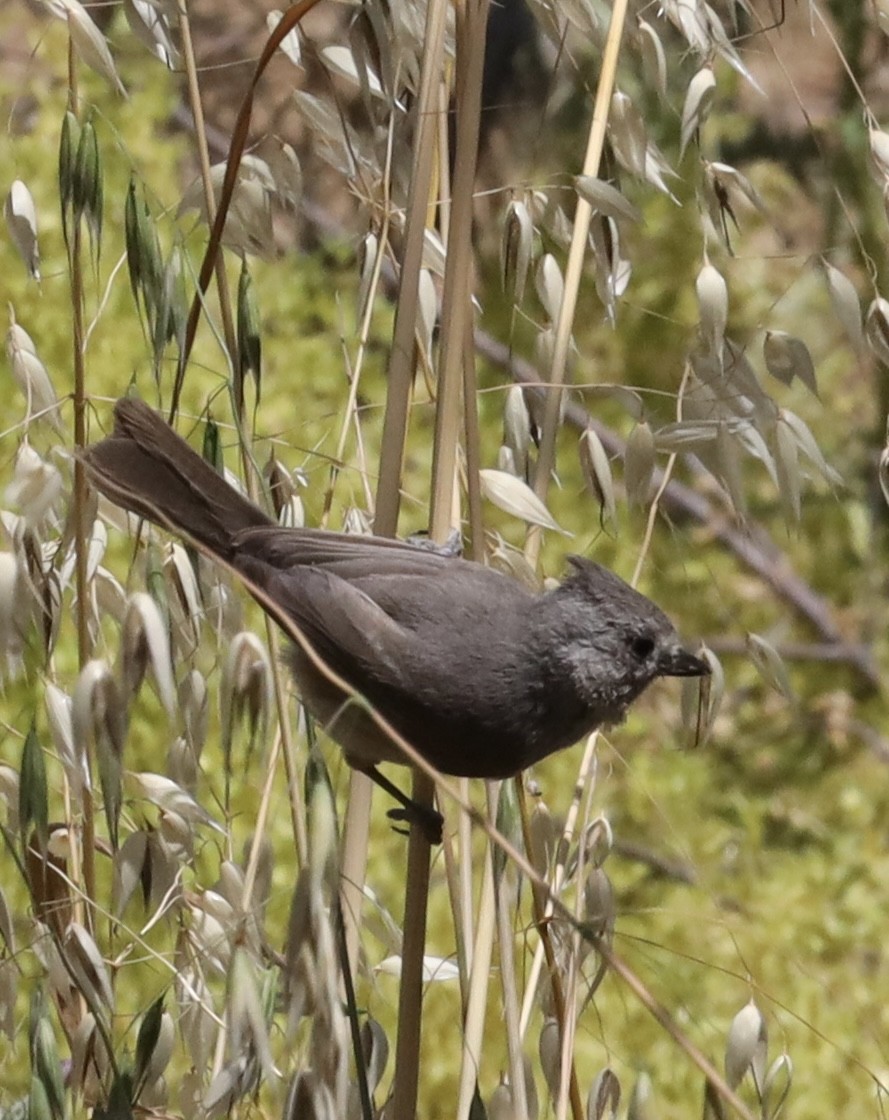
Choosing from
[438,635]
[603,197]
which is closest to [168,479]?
[438,635]

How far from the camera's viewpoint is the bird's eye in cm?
111

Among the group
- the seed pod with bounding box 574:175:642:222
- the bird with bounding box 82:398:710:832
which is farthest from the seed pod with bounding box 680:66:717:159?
the bird with bounding box 82:398:710:832

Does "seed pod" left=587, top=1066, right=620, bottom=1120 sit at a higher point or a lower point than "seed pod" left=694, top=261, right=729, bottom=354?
lower

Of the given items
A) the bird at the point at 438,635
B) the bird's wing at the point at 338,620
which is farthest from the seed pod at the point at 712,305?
the bird's wing at the point at 338,620

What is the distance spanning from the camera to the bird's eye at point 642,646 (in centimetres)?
111

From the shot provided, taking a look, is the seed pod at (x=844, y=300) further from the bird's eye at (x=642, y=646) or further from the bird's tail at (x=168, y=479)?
the bird's tail at (x=168, y=479)

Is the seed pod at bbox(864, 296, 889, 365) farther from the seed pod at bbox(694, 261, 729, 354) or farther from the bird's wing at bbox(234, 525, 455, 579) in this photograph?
the bird's wing at bbox(234, 525, 455, 579)

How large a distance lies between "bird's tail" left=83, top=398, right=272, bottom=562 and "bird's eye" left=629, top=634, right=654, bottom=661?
286 millimetres

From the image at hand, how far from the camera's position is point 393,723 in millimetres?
1129

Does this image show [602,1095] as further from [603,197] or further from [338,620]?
[603,197]

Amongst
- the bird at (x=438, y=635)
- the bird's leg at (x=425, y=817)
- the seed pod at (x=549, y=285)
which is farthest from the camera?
the seed pod at (x=549, y=285)

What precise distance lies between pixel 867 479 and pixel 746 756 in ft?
2.65

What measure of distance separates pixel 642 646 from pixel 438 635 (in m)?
0.15

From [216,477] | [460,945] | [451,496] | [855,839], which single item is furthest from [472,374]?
[855,839]
